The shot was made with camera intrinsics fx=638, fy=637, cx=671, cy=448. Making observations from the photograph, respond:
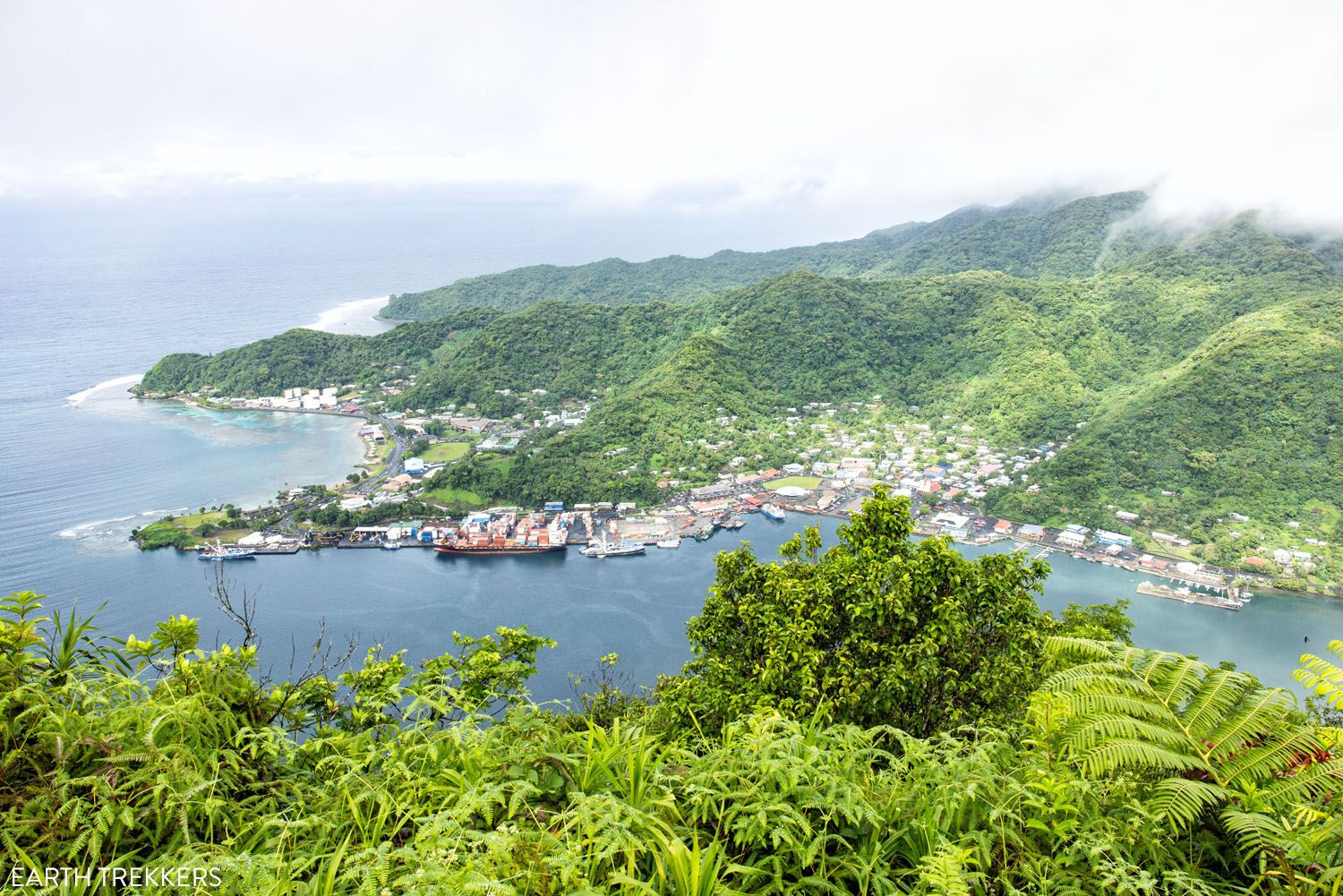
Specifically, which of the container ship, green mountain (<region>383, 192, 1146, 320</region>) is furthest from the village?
green mountain (<region>383, 192, 1146, 320</region>)

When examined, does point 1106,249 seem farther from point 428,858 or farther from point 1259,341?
point 428,858

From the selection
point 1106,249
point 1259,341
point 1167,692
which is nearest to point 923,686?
point 1167,692

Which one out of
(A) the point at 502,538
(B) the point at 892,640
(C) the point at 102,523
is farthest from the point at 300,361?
(B) the point at 892,640

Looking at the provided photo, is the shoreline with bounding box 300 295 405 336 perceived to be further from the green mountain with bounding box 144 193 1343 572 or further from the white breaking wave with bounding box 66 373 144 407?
the white breaking wave with bounding box 66 373 144 407

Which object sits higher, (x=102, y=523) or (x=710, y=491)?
(x=102, y=523)

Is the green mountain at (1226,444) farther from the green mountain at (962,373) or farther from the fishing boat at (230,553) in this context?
the fishing boat at (230,553)

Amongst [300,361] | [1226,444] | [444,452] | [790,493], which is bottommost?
[1226,444]

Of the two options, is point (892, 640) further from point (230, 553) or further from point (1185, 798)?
point (230, 553)

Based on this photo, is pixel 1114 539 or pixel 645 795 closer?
pixel 645 795
